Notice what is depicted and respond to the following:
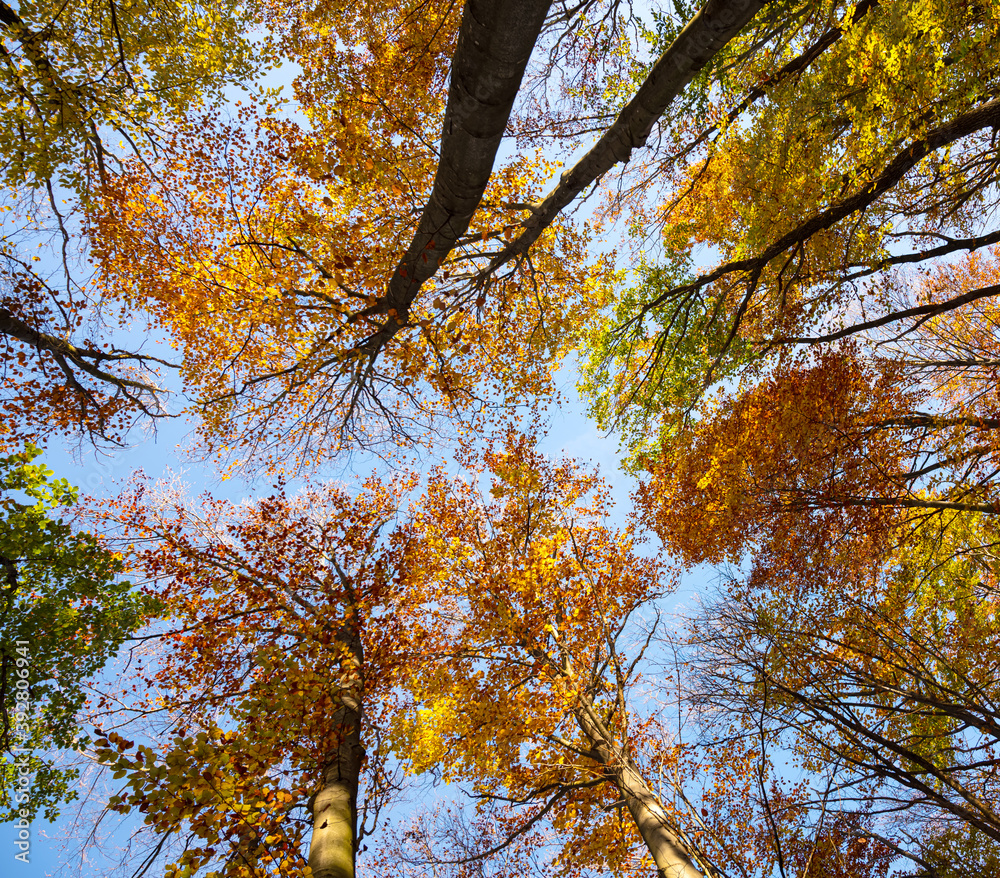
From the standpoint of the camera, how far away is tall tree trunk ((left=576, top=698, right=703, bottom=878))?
480cm

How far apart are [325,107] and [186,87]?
7.32 ft

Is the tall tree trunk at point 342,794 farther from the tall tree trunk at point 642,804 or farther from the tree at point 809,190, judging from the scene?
the tree at point 809,190

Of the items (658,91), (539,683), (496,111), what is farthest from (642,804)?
(658,91)

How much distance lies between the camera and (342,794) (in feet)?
16.5

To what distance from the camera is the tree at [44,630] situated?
4.25 metres

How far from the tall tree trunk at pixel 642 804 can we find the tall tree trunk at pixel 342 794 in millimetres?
3275

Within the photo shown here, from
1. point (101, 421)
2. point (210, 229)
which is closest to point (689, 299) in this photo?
point (210, 229)

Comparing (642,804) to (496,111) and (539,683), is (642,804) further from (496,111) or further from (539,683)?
(496,111)

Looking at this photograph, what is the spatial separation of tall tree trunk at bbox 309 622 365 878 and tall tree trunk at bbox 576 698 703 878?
10.7ft

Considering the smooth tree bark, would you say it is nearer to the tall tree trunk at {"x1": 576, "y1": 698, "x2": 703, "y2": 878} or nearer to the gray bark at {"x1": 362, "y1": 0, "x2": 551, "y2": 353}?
the gray bark at {"x1": 362, "y1": 0, "x2": 551, "y2": 353}

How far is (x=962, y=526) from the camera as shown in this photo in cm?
786

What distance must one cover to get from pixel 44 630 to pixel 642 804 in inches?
279

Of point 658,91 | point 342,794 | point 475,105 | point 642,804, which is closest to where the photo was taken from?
point 475,105

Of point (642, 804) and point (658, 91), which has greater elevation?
point (658, 91)
